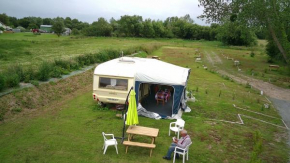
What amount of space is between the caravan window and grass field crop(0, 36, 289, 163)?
1.35 meters

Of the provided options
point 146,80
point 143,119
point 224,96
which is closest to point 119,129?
point 143,119

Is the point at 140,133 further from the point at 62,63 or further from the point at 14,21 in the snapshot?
the point at 14,21

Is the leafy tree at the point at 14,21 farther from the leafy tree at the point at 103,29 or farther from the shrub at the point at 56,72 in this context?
the shrub at the point at 56,72

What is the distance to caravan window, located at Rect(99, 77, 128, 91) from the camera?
39.1 feet

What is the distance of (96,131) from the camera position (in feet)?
32.5

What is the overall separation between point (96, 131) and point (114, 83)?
3.07m

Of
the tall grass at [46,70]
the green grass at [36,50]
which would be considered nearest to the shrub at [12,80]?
the tall grass at [46,70]

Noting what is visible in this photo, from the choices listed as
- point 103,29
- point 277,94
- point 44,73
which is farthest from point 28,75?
point 103,29

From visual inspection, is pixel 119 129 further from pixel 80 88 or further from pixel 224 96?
pixel 224 96

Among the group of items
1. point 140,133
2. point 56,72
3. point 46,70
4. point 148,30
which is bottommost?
point 140,133

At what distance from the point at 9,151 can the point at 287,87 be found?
2335 cm

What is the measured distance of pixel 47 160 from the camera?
24.5 ft

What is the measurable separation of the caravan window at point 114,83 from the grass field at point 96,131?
135 centimetres

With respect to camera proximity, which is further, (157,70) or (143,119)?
(157,70)
